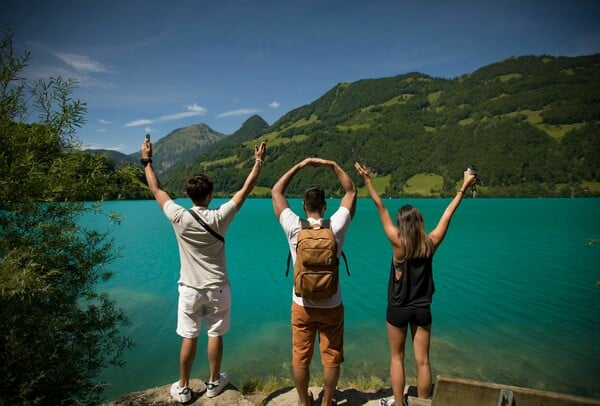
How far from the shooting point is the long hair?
3805 millimetres

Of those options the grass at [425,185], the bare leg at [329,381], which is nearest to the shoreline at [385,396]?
the bare leg at [329,381]

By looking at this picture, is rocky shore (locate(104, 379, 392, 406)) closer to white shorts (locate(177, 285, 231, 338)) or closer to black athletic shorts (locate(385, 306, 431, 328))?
white shorts (locate(177, 285, 231, 338))

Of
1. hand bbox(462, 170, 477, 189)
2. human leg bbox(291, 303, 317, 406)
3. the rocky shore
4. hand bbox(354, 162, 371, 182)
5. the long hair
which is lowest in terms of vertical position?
the rocky shore

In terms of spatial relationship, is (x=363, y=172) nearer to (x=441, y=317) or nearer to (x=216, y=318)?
(x=216, y=318)

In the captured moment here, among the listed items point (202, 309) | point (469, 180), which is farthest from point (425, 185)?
point (202, 309)

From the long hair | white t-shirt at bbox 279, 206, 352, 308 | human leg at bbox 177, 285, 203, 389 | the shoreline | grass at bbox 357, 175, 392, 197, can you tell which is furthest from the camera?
grass at bbox 357, 175, 392, 197

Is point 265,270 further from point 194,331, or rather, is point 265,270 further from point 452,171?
point 452,171

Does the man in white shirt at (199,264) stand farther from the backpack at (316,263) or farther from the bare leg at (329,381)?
the bare leg at (329,381)

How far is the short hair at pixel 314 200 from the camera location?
370 centimetres

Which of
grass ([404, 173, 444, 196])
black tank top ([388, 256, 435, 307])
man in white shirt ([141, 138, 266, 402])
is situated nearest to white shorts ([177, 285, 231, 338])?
man in white shirt ([141, 138, 266, 402])

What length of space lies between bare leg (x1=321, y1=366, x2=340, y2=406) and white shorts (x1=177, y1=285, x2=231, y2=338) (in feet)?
4.86

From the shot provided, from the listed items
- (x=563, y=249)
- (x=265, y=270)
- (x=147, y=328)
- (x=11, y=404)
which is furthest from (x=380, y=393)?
(x=563, y=249)

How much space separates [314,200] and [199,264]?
1732mm

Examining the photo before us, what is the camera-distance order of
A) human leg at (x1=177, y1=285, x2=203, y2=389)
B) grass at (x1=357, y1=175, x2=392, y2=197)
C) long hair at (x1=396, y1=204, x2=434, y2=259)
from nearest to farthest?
long hair at (x1=396, y1=204, x2=434, y2=259) < human leg at (x1=177, y1=285, x2=203, y2=389) < grass at (x1=357, y1=175, x2=392, y2=197)
